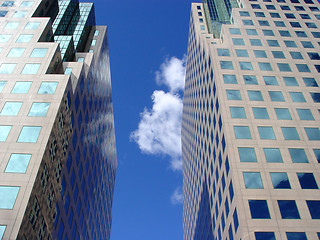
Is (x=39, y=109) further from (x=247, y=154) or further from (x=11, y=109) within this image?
(x=247, y=154)

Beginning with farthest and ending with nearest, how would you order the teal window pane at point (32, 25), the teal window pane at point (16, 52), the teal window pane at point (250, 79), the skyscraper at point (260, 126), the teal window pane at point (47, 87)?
the teal window pane at point (250, 79) < the teal window pane at point (32, 25) < the teal window pane at point (16, 52) < the teal window pane at point (47, 87) < the skyscraper at point (260, 126)

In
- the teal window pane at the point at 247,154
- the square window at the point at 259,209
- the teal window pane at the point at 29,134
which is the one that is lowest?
the square window at the point at 259,209

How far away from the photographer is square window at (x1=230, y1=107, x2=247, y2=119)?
43.1 m

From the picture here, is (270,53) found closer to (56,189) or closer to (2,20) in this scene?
(56,189)

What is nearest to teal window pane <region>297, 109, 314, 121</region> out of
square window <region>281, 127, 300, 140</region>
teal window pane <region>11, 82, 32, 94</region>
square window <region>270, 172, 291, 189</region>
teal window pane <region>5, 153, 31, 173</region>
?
square window <region>281, 127, 300, 140</region>

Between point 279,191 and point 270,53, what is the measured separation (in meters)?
27.3

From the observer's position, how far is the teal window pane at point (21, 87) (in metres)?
38.9

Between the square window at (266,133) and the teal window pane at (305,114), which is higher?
the teal window pane at (305,114)

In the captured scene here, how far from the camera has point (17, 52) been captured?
4381cm

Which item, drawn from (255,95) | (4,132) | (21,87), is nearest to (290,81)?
(255,95)

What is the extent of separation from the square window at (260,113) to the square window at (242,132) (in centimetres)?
299

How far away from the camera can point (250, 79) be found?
48281 millimetres

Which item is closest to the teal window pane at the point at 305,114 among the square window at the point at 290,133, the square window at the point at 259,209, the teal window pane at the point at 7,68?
the square window at the point at 290,133

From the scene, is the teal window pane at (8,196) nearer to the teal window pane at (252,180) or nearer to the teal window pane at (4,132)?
the teal window pane at (4,132)
